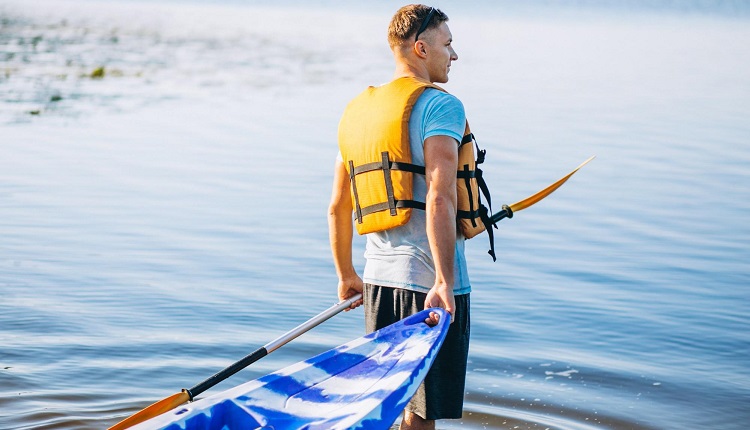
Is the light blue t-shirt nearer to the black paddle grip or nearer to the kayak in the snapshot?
the kayak

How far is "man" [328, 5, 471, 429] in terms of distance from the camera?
10.5 feet

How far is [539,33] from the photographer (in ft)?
86.3

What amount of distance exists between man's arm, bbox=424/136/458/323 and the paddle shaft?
18.4 inches

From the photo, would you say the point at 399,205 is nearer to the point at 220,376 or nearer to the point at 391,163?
the point at 391,163

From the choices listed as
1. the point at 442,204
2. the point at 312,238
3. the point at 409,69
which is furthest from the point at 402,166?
the point at 312,238

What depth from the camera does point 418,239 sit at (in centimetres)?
336

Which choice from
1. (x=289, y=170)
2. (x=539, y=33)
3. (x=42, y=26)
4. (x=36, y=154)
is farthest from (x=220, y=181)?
(x=539, y=33)

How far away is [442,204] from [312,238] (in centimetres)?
464

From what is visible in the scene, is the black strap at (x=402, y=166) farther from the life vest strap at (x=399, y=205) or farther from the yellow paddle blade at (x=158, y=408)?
the yellow paddle blade at (x=158, y=408)

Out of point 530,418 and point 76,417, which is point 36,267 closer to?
point 76,417

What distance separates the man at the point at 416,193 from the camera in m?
3.21

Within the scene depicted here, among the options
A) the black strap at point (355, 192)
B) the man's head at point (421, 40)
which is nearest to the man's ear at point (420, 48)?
the man's head at point (421, 40)

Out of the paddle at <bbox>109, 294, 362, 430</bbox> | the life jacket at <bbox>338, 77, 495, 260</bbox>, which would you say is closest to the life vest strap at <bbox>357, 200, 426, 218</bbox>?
the life jacket at <bbox>338, 77, 495, 260</bbox>

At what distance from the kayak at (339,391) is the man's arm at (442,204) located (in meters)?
0.12
